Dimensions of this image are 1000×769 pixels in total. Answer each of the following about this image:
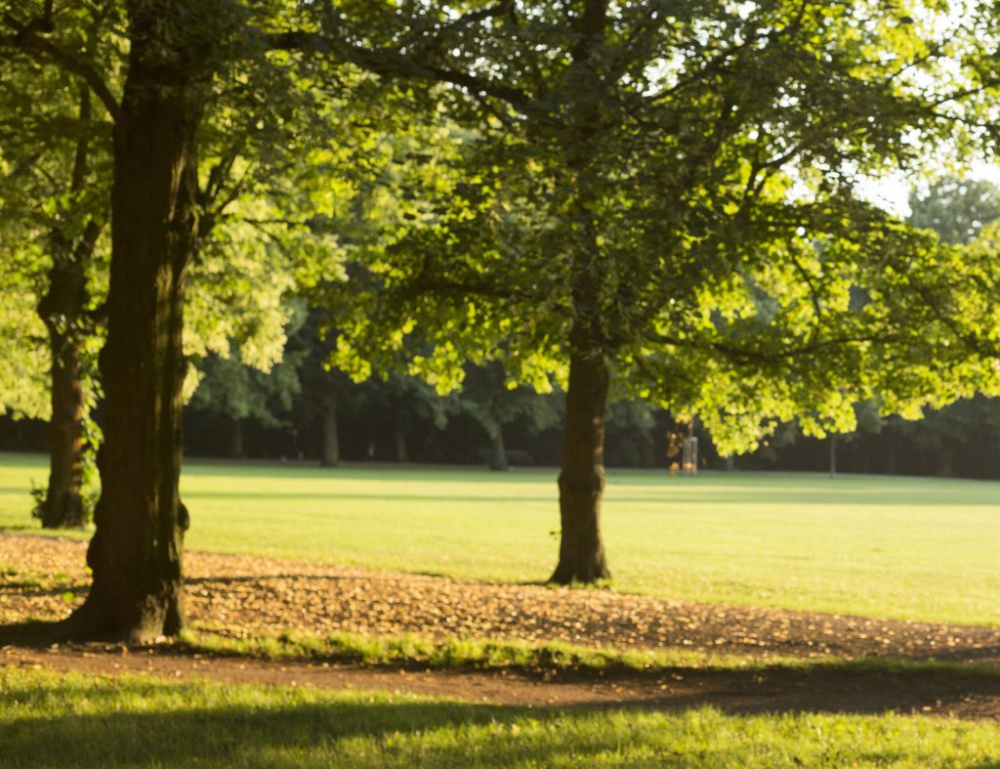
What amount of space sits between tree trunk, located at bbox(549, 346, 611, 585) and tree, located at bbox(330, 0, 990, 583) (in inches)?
1.2

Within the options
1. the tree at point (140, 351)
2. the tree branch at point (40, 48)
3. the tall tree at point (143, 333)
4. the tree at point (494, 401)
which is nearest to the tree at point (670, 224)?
the tall tree at point (143, 333)

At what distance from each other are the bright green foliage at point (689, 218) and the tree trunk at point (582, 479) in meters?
0.51

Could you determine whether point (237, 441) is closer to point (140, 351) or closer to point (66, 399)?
point (66, 399)

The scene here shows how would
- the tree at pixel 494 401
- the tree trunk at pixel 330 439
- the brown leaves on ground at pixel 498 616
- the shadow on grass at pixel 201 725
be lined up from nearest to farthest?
the shadow on grass at pixel 201 725, the brown leaves on ground at pixel 498 616, the tree at pixel 494 401, the tree trunk at pixel 330 439

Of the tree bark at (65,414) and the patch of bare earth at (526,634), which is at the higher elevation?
the tree bark at (65,414)

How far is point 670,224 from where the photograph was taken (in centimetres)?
1062

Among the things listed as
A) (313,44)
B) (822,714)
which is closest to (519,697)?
(822,714)

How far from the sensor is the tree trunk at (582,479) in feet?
59.5

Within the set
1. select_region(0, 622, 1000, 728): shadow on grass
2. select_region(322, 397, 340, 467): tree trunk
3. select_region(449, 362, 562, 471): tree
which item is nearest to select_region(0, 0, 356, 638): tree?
select_region(0, 622, 1000, 728): shadow on grass

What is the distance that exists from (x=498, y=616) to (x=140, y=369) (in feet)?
15.6

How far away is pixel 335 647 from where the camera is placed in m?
11.5

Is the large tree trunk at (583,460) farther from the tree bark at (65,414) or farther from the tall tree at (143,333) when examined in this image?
the tree bark at (65,414)

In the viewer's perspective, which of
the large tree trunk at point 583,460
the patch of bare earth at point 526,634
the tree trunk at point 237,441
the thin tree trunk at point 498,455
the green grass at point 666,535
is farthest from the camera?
the tree trunk at point 237,441

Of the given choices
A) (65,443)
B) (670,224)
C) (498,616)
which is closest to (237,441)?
(65,443)
